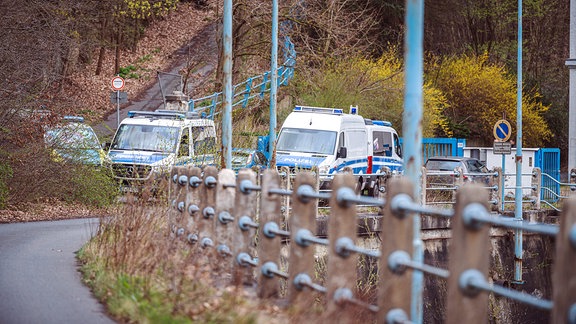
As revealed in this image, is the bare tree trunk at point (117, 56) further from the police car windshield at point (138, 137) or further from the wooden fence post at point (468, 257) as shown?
the wooden fence post at point (468, 257)

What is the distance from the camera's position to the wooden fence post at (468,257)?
5.98 meters

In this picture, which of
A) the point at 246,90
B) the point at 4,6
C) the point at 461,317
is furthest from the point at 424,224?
the point at 461,317

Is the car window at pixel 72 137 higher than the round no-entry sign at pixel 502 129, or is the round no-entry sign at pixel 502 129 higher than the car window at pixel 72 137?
the round no-entry sign at pixel 502 129

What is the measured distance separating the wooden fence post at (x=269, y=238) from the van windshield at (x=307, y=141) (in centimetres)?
1860

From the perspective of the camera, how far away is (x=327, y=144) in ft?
91.4

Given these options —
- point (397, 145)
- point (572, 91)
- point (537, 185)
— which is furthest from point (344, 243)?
point (572, 91)

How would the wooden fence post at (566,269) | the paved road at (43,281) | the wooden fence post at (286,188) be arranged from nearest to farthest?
Result: the wooden fence post at (566,269) → the paved road at (43,281) → the wooden fence post at (286,188)

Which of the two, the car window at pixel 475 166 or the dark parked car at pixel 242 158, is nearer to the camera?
the dark parked car at pixel 242 158

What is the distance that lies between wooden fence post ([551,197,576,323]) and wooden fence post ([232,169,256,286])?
4592mm

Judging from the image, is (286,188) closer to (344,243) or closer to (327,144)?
(327,144)

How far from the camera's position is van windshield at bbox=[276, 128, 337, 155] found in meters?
27.8

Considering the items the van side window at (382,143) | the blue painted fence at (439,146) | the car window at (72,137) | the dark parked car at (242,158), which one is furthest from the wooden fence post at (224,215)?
the blue painted fence at (439,146)

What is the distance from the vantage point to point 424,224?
27.0 metres

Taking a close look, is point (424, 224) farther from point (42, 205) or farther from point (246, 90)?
point (246, 90)
